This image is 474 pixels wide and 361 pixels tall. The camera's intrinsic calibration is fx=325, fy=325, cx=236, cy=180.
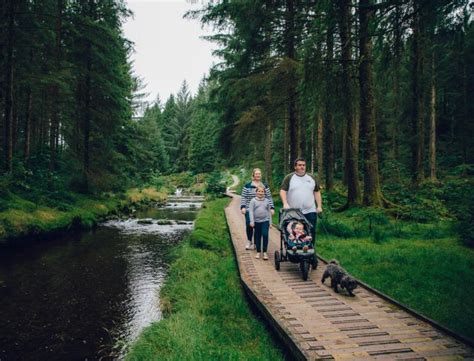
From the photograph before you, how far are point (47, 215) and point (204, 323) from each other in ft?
42.0

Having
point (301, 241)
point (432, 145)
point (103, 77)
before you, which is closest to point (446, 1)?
point (301, 241)

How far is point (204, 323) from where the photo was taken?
5512 mm

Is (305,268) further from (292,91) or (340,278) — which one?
(292,91)

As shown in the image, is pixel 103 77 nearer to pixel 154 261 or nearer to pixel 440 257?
pixel 154 261

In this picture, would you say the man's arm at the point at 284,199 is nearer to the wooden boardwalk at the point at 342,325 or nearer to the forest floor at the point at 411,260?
the wooden boardwalk at the point at 342,325

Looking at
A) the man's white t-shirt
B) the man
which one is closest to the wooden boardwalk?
the man

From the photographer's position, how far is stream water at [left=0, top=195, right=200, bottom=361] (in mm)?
6004

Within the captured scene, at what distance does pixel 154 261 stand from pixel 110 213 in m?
11.9

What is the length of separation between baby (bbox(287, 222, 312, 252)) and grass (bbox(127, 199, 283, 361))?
151cm

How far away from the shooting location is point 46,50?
18.3 metres

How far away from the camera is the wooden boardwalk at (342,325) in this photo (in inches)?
150

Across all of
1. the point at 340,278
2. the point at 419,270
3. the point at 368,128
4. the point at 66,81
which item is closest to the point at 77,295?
the point at 340,278

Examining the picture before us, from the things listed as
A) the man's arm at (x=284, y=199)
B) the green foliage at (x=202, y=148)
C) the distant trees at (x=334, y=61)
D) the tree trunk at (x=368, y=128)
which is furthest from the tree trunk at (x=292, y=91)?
the green foliage at (x=202, y=148)

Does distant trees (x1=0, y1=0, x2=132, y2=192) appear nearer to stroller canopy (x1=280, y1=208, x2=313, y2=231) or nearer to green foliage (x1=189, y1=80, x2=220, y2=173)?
stroller canopy (x1=280, y1=208, x2=313, y2=231)
